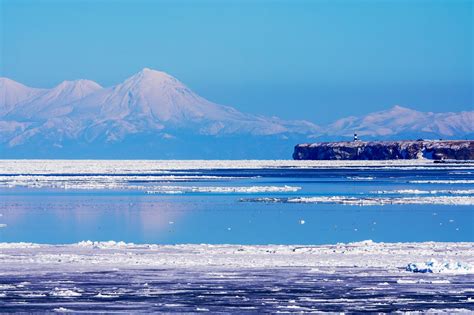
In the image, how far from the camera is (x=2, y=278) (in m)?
15.8

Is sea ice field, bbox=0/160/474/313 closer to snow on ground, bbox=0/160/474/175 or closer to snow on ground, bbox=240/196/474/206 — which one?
snow on ground, bbox=240/196/474/206

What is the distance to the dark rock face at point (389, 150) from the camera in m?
140

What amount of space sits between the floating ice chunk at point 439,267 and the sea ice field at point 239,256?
0.07 feet

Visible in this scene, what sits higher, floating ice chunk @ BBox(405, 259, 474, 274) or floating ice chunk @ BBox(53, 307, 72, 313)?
floating ice chunk @ BBox(405, 259, 474, 274)

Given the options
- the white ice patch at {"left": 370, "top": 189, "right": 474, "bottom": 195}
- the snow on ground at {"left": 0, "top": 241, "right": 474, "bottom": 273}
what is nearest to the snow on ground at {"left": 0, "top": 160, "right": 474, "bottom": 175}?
the white ice patch at {"left": 370, "top": 189, "right": 474, "bottom": 195}

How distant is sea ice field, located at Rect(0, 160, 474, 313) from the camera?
45.2 feet

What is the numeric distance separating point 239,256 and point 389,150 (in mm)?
134915

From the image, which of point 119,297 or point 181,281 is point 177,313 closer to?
point 119,297

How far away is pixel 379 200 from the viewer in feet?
120

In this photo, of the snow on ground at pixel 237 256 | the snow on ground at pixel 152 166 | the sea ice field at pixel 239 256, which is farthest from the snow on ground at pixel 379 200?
the snow on ground at pixel 152 166

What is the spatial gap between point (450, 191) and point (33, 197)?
16.6 meters

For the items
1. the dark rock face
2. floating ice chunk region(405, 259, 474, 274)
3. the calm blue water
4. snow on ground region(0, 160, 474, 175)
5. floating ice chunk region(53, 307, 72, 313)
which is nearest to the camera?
floating ice chunk region(53, 307, 72, 313)

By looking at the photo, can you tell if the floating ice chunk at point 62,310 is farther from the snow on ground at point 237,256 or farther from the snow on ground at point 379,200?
the snow on ground at point 379,200

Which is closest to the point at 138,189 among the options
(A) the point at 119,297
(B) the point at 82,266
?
(B) the point at 82,266
